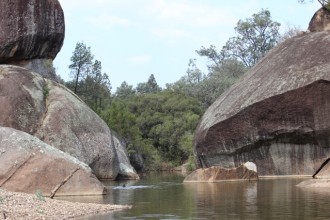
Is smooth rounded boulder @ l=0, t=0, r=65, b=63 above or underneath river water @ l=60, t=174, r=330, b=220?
above

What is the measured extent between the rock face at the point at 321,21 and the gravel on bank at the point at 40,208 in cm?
3174

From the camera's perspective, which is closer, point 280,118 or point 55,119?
point 280,118

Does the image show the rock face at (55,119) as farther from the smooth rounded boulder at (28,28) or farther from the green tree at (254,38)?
the green tree at (254,38)

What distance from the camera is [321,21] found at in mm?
48812

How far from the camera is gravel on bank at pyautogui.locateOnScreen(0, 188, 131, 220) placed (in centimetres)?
1692

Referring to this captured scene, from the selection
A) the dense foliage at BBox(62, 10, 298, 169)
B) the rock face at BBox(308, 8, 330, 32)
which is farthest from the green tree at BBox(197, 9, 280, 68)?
the rock face at BBox(308, 8, 330, 32)

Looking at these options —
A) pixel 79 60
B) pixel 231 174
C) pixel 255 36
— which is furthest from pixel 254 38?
pixel 231 174

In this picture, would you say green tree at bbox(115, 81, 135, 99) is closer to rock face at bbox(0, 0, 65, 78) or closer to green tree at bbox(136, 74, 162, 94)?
green tree at bbox(136, 74, 162, 94)

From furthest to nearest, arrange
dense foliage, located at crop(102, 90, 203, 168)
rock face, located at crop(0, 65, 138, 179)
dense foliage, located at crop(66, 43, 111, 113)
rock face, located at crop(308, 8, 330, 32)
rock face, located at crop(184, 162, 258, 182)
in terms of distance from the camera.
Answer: dense foliage, located at crop(66, 43, 111, 113), dense foliage, located at crop(102, 90, 203, 168), rock face, located at crop(308, 8, 330, 32), rock face, located at crop(0, 65, 138, 179), rock face, located at crop(184, 162, 258, 182)

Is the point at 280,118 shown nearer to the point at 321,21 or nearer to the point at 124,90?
the point at 321,21

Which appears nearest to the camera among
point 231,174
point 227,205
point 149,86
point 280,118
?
point 227,205

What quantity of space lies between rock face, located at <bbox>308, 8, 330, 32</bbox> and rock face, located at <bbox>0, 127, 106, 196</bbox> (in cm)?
2826

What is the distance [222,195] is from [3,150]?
9.16 m

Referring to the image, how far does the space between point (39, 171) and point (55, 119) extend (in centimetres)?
1813
